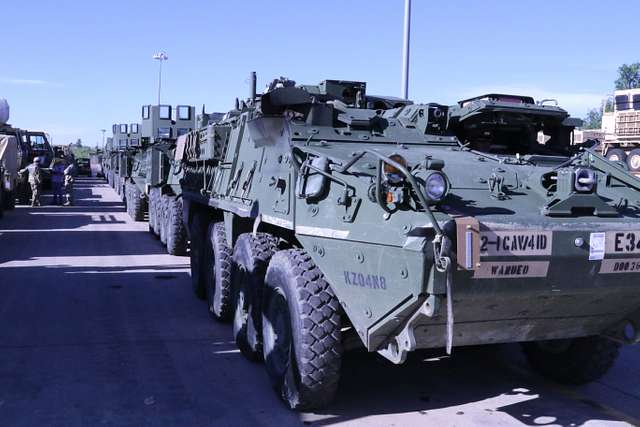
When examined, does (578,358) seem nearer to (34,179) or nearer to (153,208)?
(153,208)

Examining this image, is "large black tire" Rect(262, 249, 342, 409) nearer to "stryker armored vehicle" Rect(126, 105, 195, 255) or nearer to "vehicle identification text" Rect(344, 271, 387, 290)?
"vehicle identification text" Rect(344, 271, 387, 290)

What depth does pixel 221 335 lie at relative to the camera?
6.30 m

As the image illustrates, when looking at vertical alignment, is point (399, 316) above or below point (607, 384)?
above

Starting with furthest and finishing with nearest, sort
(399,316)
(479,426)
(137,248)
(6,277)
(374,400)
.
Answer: (137,248), (6,277), (374,400), (479,426), (399,316)

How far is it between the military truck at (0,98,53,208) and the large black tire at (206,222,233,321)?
11.6 m

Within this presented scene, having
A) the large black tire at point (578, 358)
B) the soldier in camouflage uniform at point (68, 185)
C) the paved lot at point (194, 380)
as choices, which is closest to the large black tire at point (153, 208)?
the paved lot at point (194, 380)

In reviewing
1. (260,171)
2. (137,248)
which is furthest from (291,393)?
(137,248)

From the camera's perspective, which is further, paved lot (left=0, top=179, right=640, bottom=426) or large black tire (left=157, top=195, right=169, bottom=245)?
large black tire (left=157, top=195, right=169, bottom=245)

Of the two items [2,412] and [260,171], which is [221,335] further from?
[2,412]

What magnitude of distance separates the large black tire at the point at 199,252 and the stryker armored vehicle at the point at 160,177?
10.1ft

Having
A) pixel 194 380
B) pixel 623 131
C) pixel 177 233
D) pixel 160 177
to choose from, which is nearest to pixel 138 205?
pixel 160 177

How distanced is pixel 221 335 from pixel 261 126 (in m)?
2.05

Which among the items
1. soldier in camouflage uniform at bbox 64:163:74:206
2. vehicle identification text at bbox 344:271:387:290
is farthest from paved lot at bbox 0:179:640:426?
soldier in camouflage uniform at bbox 64:163:74:206

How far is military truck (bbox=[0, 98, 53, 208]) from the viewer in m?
16.8
